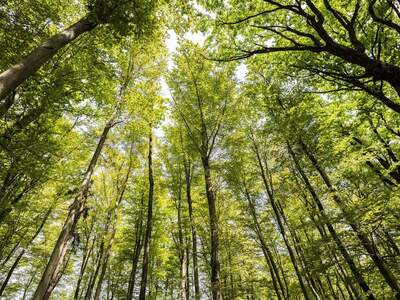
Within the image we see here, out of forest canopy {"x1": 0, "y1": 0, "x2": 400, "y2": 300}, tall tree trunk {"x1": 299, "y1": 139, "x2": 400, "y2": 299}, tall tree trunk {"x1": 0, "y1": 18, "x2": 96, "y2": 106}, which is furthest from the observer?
tall tree trunk {"x1": 299, "y1": 139, "x2": 400, "y2": 299}

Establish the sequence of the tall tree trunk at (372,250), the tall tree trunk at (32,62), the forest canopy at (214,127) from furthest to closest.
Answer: the tall tree trunk at (372,250)
the forest canopy at (214,127)
the tall tree trunk at (32,62)

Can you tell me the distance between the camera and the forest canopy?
525 centimetres

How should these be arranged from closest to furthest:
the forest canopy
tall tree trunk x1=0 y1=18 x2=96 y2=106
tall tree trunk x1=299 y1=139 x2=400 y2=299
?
tall tree trunk x1=0 y1=18 x2=96 y2=106 → the forest canopy → tall tree trunk x1=299 y1=139 x2=400 y2=299

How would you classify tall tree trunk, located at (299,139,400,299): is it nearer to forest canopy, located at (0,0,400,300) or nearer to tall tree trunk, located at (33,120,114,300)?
forest canopy, located at (0,0,400,300)

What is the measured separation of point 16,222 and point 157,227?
10.2 m

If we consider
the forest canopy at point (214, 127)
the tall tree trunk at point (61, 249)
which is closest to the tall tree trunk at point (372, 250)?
the forest canopy at point (214, 127)

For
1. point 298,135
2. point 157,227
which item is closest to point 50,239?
point 157,227

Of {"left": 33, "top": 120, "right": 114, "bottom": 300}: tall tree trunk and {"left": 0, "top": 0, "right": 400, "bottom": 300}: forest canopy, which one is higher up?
{"left": 0, "top": 0, "right": 400, "bottom": 300}: forest canopy

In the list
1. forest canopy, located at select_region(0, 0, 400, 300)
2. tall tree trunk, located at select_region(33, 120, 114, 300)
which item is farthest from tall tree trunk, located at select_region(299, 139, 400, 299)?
tall tree trunk, located at select_region(33, 120, 114, 300)

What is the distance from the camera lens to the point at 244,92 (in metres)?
10.9

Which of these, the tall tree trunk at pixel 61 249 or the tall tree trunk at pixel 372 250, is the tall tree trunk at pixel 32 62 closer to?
the tall tree trunk at pixel 61 249

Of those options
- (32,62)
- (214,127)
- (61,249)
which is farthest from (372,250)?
(32,62)

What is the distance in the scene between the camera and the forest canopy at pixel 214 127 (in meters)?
5.25

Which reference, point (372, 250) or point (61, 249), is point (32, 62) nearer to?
point (61, 249)
